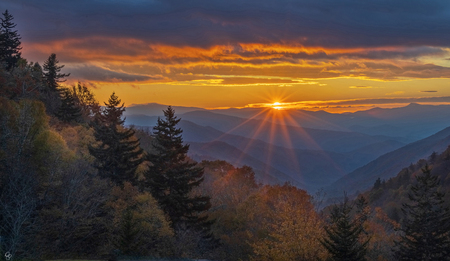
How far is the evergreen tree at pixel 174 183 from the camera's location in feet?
106

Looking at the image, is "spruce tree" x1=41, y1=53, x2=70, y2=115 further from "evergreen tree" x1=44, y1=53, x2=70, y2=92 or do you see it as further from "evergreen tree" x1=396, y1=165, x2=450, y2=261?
"evergreen tree" x1=396, y1=165, x2=450, y2=261

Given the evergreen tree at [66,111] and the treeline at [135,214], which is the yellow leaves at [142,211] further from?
the evergreen tree at [66,111]

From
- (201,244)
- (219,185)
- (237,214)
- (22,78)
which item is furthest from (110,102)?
(201,244)

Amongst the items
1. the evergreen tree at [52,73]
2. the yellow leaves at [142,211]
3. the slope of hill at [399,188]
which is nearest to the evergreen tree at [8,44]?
the evergreen tree at [52,73]

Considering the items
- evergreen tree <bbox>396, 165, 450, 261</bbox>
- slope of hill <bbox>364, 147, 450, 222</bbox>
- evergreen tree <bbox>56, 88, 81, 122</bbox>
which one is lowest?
slope of hill <bbox>364, 147, 450, 222</bbox>

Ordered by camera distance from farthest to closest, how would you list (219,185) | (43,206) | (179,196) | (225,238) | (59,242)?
1. (219,185)
2. (225,238)
3. (179,196)
4. (43,206)
5. (59,242)

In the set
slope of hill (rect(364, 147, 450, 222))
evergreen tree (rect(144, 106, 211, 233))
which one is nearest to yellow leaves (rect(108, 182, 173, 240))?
evergreen tree (rect(144, 106, 211, 233))

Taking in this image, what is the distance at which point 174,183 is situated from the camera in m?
32.6

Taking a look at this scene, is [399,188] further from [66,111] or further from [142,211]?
[142,211]

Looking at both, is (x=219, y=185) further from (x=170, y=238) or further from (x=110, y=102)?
(x=170, y=238)

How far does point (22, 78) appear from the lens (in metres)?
51.5

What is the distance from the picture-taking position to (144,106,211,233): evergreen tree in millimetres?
32312

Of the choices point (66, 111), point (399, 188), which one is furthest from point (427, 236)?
point (399, 188)

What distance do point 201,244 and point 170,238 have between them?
13.5 ft
